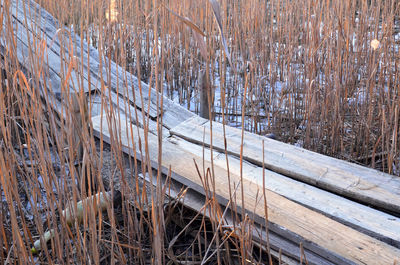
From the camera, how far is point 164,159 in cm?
138

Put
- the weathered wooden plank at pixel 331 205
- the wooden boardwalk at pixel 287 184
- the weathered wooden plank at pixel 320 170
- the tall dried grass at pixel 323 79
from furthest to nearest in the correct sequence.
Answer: the tall dried grass at pixel 323 79, the weathered wooden plank at pixel 320 170, the weathered wooden plank at pixel 331 205, the wooden boardwalk at pixel 287 184

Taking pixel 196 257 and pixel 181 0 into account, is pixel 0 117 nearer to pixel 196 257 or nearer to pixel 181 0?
pixel 196 257

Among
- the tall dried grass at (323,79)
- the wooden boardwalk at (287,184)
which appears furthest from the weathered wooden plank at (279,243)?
the tall dried grass at (323,79)

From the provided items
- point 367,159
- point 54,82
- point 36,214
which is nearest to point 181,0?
point 54,82

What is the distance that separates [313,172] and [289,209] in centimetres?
24

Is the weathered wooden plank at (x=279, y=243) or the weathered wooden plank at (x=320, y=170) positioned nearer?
the weathered wooden plank at (x=279, y=243)

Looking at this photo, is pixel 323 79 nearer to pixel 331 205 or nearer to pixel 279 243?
pixel 331 205

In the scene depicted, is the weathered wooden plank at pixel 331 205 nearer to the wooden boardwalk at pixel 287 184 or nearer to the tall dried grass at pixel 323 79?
the wooden boardwalk at pixel 287 184

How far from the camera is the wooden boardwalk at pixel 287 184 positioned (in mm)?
927

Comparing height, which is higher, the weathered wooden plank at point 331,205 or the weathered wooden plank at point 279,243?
the weathered wooden plank at point 331,205

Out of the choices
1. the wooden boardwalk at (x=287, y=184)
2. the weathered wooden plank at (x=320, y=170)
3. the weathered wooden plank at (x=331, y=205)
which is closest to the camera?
the wooden boardwalk at (x=287, y=184)

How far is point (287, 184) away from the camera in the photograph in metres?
1.24

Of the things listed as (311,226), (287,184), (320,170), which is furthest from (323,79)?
(311,226)

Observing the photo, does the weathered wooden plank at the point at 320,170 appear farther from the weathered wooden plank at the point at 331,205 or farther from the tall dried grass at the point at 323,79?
the tall dried grass at the point at 323,79
